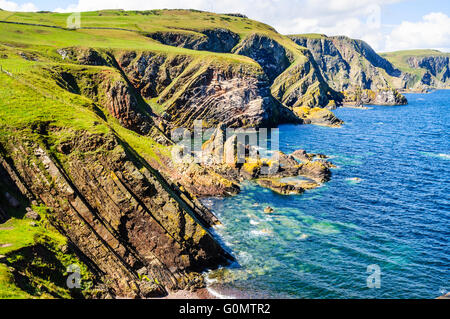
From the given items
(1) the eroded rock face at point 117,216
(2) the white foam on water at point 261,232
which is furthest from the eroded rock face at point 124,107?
(2) the white foam on water at point 261,232

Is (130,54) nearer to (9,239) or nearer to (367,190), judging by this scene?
(367,190)

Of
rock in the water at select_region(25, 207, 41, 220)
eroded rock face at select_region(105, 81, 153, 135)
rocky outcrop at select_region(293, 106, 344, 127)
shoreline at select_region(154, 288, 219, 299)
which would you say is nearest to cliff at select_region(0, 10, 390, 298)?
rock in the water at select_region(25, 207, 41, 220)

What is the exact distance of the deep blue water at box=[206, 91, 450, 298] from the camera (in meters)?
32.9

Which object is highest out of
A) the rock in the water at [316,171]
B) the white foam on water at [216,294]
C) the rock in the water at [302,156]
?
the rock in the water at [302,156]

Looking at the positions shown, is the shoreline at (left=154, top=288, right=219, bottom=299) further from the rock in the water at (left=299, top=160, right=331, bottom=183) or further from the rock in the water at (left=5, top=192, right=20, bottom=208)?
the rock in the water at (left=299, top=160, right=331, bottom=183)

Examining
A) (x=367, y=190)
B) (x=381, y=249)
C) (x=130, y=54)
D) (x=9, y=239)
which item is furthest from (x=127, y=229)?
(x=130, y=54)

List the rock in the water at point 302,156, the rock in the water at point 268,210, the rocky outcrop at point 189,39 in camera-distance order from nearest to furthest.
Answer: the rock in the water at point 268,210 → the rock in the water at point 302,156 → the rocky outcrop at point 189,39

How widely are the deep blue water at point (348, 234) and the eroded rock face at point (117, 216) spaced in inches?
196

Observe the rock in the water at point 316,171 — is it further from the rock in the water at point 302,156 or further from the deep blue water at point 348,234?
the rock in the water at point 302,156

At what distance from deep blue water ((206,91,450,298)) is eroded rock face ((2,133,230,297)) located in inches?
196

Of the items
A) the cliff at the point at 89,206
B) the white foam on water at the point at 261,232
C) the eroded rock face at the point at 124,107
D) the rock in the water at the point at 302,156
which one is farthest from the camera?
the rock in the water at the point at 302,156

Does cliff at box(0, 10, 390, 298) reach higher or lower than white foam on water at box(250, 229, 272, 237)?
higher

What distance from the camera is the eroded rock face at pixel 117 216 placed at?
1143 inches

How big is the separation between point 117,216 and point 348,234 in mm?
31314
